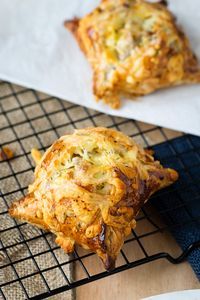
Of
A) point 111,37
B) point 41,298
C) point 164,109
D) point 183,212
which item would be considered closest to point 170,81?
point 164,109

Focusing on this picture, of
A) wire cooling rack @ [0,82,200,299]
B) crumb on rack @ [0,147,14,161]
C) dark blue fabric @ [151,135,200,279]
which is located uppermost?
dark blue fabric @ [151,135,200,279]

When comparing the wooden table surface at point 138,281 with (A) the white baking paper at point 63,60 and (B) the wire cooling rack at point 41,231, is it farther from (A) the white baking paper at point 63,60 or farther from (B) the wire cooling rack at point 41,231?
(A) the white baking paper at point 63,60

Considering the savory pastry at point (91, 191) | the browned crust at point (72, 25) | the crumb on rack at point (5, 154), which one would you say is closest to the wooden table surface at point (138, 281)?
the savory pastry at point (91, 191)

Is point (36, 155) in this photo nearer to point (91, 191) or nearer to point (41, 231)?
point (41, 231)

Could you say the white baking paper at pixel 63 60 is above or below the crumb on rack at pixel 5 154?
above

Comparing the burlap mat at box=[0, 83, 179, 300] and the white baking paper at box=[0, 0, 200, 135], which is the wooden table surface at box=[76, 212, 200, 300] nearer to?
the burlap mat at box=[0, 83, 179, 300]

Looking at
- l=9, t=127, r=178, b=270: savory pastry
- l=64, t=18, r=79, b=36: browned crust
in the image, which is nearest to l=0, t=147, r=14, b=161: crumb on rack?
l=9, t=127, r=178, b=270: savory pastry

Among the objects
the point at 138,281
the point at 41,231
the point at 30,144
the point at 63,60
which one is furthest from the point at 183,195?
the point at 63,60
